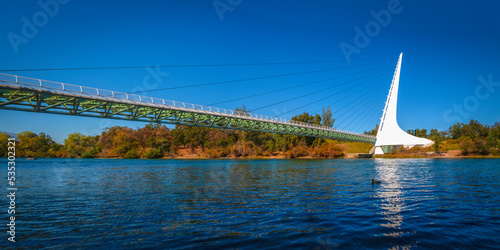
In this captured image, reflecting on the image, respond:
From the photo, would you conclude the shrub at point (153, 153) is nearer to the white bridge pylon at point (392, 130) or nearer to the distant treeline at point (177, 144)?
the distant treeline at point (177, 144)

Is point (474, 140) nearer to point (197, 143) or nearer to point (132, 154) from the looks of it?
point (197, 143)

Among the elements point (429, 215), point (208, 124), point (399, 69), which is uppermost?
point (399, 69)

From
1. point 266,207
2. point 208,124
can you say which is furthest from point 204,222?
point 208,124

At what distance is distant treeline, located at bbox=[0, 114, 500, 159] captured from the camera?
8400 cm

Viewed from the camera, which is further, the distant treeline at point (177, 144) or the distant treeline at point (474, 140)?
the distant treeline at point (177, 144)

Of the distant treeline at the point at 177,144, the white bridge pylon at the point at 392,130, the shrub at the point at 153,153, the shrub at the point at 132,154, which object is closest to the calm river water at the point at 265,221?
the white bridge pylon at the point at 392,130

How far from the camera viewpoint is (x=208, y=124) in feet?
182

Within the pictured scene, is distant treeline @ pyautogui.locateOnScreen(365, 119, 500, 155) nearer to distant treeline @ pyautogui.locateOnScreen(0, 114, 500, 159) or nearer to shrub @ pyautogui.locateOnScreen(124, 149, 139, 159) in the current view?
distant treeline @ pyautogui.locateOnScreen(0, 114, 500, 159)

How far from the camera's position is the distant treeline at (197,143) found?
84000 mm

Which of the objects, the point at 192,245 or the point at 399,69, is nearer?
the point at 192,245

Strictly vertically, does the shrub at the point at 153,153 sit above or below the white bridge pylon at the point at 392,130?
below

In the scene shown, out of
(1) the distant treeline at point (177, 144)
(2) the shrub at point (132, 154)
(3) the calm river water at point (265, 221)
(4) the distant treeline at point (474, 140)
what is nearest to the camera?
(3) the calm river water at point (265, 221)

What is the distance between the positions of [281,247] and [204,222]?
3255mm

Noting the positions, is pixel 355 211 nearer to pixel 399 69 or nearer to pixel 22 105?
pixel 22 105
